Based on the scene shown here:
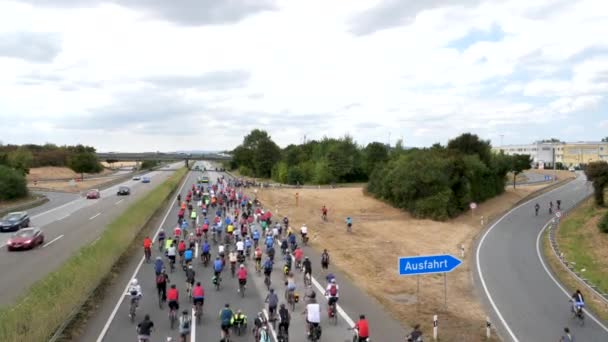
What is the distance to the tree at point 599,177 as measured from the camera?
50.7 m

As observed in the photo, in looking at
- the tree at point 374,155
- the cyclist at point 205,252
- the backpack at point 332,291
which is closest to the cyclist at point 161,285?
the backpack at point 332,291

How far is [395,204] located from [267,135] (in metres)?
67.6

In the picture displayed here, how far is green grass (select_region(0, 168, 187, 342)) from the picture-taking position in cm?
1245

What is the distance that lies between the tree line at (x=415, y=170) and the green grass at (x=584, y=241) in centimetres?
1063

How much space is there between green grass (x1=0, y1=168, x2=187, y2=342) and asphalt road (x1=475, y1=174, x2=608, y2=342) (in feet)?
43.6

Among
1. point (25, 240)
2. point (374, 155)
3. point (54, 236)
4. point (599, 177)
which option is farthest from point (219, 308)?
point (374, 155)

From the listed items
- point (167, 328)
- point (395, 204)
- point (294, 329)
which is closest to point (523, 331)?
point (294, 329)

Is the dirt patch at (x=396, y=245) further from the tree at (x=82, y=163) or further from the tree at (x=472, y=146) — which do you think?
the tree at (x=82, y=163)

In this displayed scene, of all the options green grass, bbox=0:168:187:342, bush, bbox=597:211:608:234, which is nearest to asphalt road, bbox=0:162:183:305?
green grass, bbox=0:168:187:342

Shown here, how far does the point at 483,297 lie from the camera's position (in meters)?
21.9

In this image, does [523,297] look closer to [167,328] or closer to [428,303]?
[428,303]

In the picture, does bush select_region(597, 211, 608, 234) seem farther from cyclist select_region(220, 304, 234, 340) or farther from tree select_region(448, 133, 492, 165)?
cyclist select_region(220, 304, 234, 340)

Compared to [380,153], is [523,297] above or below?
below

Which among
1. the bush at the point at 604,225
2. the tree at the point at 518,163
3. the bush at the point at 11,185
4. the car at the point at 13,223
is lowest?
the bush at the point at 604,225
